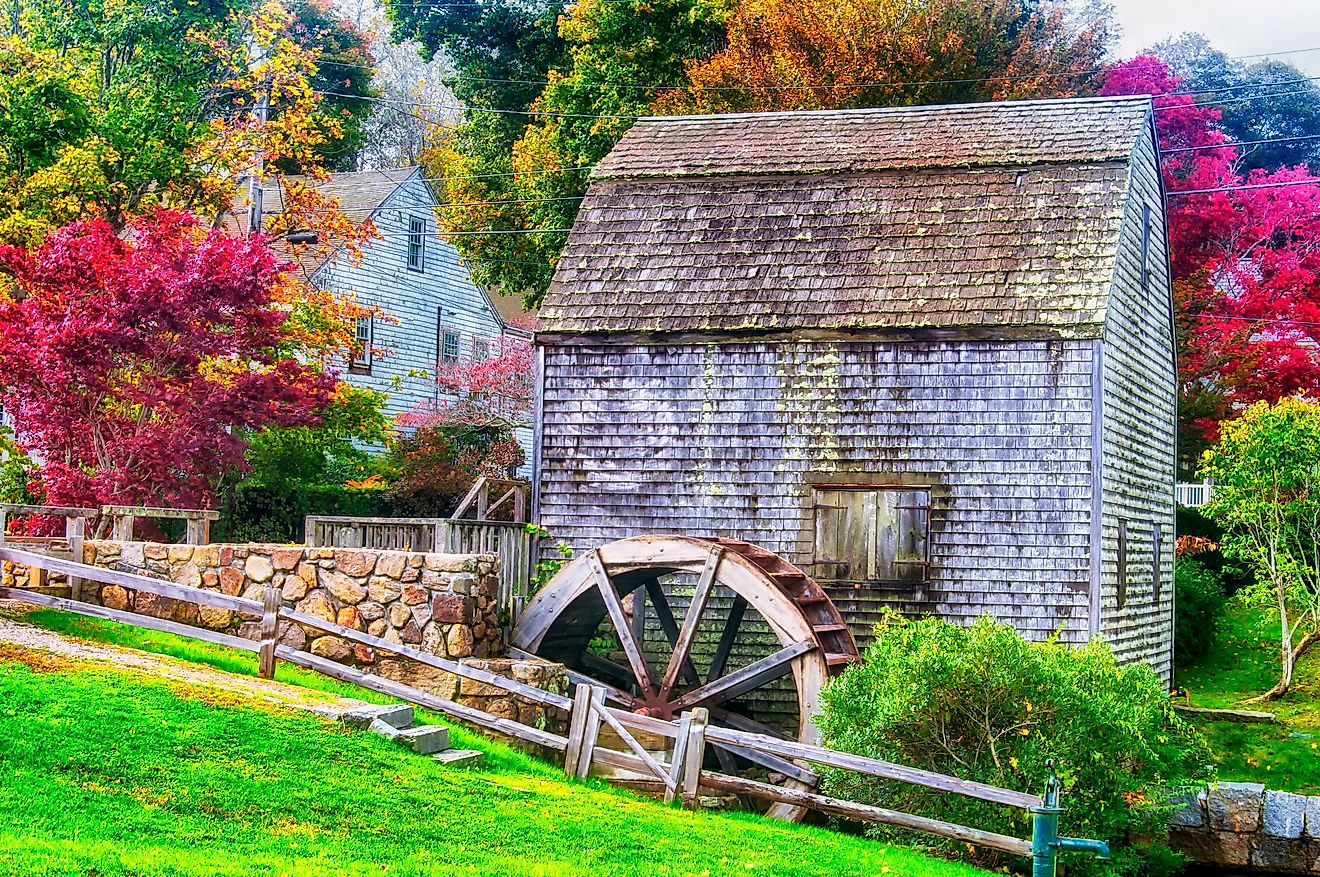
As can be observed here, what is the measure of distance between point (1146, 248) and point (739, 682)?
8.15 metres

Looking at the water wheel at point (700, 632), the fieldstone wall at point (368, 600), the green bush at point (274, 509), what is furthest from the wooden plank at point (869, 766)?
the green bush at point (274, 509)

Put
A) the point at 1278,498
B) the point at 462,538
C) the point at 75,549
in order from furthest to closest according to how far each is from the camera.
A: the point at 1278,498
the point at 462,538
the point at 75,549

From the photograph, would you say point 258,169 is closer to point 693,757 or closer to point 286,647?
point 286,647

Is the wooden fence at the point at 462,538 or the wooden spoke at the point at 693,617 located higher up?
the wooden fence at the point at 462,538

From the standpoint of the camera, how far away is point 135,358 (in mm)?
18719

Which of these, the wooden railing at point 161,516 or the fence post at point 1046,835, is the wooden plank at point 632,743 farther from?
the wooden railing at point 161,516

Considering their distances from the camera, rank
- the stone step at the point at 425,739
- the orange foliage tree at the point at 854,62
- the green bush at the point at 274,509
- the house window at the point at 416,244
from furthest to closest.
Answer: the house window at the point at 416,244 < the orange foliage tree at the point at 854,62 < the green bush at the point at 274,509 < the stone step at the point at 425,739

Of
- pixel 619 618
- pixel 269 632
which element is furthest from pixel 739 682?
pixel 269 632

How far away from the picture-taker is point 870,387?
17062 millimetres

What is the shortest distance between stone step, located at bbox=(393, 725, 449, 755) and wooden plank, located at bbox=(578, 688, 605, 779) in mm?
1103

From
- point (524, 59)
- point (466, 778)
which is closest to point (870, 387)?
point (466, 778)

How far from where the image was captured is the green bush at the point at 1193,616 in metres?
22.7

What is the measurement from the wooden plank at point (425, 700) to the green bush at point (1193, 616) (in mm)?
12880

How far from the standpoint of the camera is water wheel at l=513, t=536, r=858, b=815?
48.8ft
